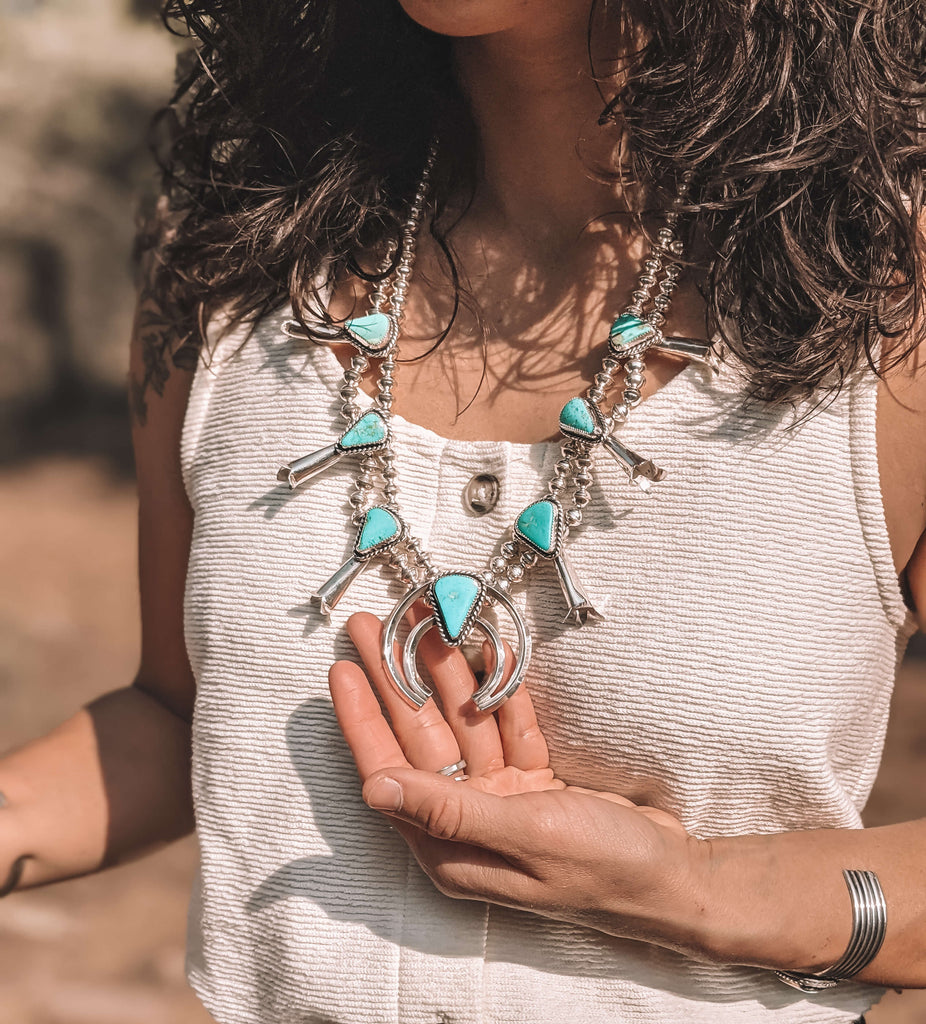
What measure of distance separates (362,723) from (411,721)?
0.06 metres

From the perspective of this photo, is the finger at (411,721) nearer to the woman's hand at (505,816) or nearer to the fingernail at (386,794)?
the woman's hand at (505,816)

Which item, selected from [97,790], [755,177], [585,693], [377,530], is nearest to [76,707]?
[97,790]

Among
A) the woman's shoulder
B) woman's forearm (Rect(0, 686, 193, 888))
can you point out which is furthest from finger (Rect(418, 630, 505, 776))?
woman's forearm (Rect(0, 686, 193, 888))

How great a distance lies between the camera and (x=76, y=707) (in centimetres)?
477

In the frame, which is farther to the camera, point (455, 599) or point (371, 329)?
point (371, 329)

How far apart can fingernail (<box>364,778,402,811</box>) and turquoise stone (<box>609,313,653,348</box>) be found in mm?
583

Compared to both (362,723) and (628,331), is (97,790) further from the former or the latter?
(628,331)

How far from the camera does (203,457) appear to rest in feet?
4.81

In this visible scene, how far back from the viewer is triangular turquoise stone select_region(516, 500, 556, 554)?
126 centimetres

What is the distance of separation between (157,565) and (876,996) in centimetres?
114

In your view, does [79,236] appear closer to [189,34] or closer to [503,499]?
[189,34]

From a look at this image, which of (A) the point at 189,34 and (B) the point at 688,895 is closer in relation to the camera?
(B) the point at 688,895

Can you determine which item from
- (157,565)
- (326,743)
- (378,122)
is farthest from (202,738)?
(378,122)

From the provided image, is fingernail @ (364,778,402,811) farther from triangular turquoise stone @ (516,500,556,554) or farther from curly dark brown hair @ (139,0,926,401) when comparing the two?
curly dark brown hair @ (139,0,926,401)
